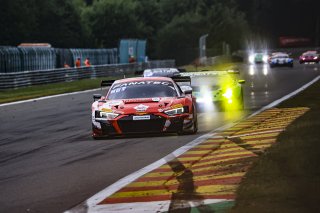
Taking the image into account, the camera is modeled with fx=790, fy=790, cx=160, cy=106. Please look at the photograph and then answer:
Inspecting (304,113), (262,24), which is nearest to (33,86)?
(304,113)

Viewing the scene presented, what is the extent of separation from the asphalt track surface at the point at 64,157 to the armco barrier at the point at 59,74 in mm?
16423

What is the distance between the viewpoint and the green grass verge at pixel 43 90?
115ft

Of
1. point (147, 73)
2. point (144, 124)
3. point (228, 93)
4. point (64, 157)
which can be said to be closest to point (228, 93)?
point (228, 93)

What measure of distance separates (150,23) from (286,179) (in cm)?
10926

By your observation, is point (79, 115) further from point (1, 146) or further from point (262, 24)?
point (262, 24)

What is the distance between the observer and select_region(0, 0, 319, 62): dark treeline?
287 ft

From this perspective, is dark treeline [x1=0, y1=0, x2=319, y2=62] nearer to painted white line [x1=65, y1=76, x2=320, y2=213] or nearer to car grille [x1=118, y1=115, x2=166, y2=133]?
car grille [x1=118, y1=115, x2=166, y2=133]

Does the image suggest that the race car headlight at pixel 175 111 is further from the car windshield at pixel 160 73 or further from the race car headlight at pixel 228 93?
the car windshield at pixel 160 73

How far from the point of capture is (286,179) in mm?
9008

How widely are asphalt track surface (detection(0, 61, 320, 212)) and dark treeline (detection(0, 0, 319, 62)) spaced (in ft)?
211

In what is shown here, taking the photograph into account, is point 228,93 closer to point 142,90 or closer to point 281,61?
point 142,90

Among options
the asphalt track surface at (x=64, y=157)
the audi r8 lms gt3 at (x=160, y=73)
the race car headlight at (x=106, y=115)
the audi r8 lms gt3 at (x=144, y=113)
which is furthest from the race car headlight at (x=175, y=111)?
the audi r8 lms gt3 at (x=160, y=73)

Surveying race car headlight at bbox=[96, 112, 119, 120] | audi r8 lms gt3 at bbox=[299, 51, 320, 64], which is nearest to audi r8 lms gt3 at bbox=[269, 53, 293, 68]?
audi r8 lms gt3 at bbox=[299, 51, 320, 64]

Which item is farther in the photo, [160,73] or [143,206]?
[160,73]
